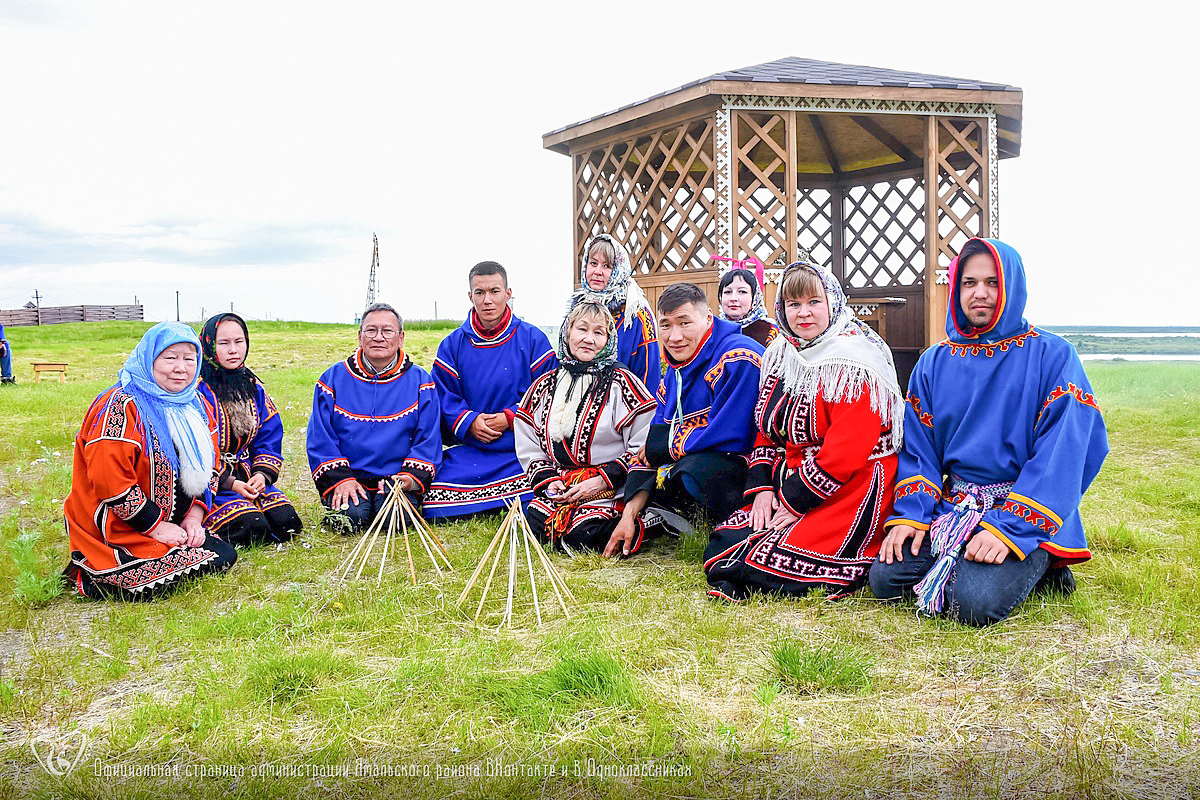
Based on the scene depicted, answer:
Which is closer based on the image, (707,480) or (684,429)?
(707,480)

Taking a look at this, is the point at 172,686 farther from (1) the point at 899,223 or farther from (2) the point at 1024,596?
(1) the point at 899,223

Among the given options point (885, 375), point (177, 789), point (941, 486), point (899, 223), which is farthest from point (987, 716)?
point (899, 223)

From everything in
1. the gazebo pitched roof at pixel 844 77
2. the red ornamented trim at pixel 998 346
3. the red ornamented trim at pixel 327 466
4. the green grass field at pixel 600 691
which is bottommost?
the green grass field at pixel 600 691

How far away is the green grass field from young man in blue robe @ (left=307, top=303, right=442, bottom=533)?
74cm

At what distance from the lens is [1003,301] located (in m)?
2.61

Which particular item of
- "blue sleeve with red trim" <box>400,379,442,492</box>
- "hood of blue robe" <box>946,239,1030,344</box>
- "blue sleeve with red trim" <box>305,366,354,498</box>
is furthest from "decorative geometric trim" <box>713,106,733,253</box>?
"hood of blue robe" <box>946,239,1030,344</box>

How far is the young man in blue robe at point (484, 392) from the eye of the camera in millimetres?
4086

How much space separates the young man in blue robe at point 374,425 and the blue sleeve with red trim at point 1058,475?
2589 millimetres

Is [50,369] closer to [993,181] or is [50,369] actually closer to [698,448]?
[698,448]

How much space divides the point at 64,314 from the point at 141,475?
110ft

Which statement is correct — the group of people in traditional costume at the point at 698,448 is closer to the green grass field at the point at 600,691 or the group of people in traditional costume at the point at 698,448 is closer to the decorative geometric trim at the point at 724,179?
the green grass field at the point at 600,691

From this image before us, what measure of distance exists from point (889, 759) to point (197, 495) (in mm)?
2569

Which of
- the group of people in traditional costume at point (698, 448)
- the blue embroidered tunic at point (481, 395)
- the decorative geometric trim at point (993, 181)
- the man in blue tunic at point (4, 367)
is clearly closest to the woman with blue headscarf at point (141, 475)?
the group of people in traditional costume at point (698, 448)

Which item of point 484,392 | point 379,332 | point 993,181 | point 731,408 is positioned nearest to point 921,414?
point 731,408
